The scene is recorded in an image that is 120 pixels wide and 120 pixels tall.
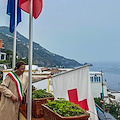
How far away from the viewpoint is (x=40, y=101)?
140 cm

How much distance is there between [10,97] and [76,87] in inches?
26.5

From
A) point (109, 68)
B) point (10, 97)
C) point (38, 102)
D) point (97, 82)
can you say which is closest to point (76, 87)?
point (38, 102)

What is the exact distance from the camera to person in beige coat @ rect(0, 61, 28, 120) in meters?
1.56

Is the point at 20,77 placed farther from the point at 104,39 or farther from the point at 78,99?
the point at 104,39

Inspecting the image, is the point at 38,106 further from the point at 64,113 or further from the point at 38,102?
the point at 64,113

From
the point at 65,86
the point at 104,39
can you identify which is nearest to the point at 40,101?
the point at 65,86

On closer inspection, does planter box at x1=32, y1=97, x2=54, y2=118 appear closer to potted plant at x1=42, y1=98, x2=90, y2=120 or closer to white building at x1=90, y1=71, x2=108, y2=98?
potted plant at x1=42, y1=98, x2=90, y2=120

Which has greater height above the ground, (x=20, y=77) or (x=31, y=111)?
(x=20, y=77)

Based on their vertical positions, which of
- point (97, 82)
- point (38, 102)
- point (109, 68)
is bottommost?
point (97, 82)

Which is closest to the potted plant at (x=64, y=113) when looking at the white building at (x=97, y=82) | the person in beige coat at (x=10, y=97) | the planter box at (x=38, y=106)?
the planter box at (x=38, y=106)

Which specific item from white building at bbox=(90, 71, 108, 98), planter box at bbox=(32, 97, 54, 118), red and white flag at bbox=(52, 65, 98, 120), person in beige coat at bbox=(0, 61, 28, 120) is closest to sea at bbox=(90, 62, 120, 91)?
red and white flag at bbox=(52, 65, 98, 120)

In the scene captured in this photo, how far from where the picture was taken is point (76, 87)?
1.71m

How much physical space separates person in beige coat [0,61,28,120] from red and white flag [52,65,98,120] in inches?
14.1

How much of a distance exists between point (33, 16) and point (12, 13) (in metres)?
1.58
